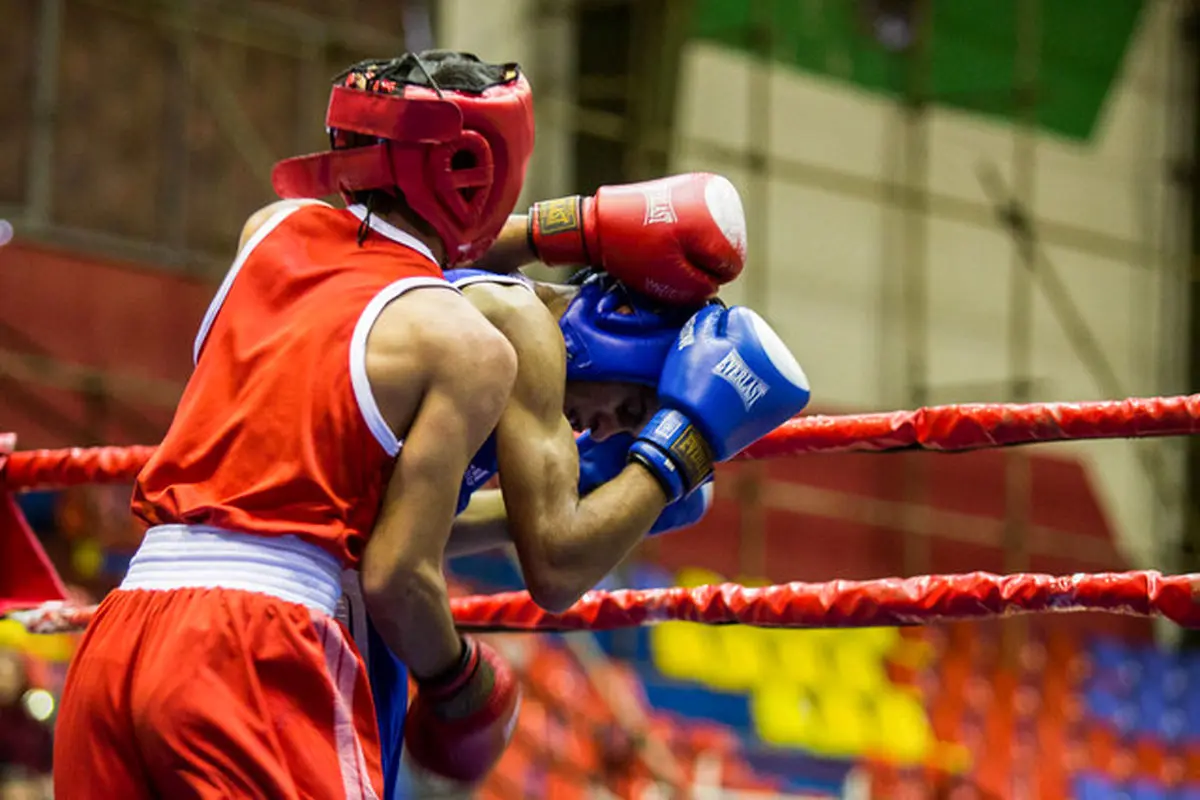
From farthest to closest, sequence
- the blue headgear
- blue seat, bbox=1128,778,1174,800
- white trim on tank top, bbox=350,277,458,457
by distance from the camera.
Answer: blue seat, bbox=1128,778,1174,800, the blue headgear, white trim on tank top, bbox=350,277,458,457

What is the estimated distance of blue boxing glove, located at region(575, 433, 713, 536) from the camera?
2252mm

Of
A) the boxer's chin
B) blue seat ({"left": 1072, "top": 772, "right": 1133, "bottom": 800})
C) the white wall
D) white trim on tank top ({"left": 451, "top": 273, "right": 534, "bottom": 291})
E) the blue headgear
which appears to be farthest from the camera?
the white wall

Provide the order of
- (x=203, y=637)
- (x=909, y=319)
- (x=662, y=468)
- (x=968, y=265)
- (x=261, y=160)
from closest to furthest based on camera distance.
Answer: (x=203, y=637), (x=662, y=468), (x=261, y=160), (x=909, y=319), (x=968, y=265)

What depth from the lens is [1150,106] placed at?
11.4 m

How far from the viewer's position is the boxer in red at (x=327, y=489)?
171cm

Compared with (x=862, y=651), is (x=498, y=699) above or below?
above

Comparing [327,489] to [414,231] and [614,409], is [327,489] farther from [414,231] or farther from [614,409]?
[614,409]

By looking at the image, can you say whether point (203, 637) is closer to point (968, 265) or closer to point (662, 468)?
point (662, 468)

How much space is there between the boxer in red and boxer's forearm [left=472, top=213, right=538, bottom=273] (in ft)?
0.87

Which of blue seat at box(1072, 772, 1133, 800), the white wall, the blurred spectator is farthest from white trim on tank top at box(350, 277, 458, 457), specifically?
blue seat at box(1072, 772, 1133, 800)

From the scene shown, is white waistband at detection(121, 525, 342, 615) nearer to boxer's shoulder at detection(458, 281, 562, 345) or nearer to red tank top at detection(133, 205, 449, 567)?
red tank top at detection(133, 205, 449, 567)

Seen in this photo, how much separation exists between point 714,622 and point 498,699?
446 millimetres

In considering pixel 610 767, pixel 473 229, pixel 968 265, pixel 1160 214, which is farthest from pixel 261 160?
pixel 1160 214

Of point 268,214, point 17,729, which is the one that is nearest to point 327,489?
point 268,214
